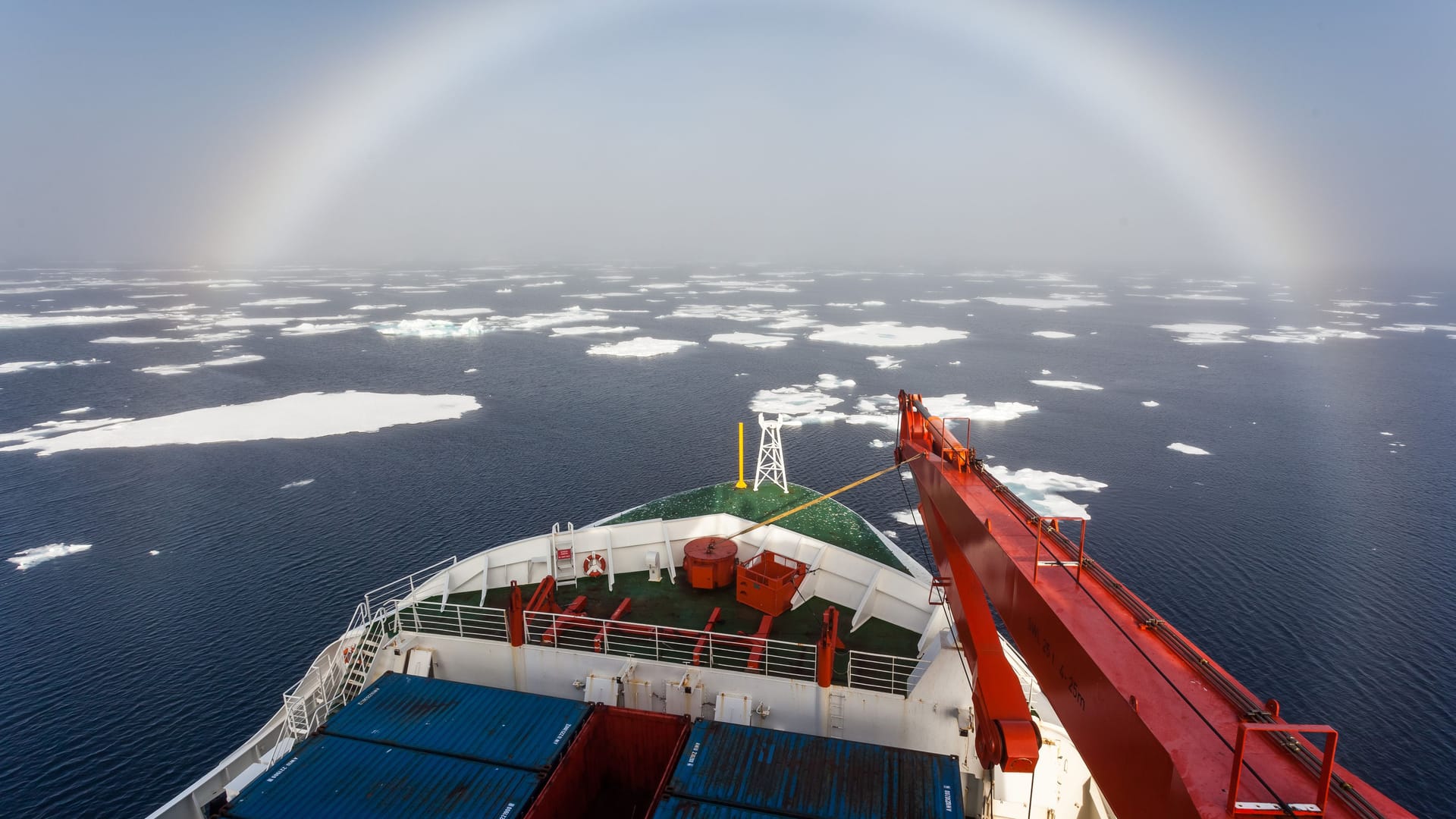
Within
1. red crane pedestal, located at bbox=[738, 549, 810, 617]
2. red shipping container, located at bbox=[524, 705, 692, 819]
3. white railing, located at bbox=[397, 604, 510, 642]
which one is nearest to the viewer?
red shipping container, located at bbox=[524, 705, 692, 819]

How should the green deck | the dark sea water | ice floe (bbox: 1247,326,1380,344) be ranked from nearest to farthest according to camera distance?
the green deck, the dark sea water, ice floe (bbox: 1247,326,1380,344)

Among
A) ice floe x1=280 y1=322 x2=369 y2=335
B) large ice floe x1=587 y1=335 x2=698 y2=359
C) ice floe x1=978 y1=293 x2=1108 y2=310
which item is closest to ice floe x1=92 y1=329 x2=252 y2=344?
ice floe x1=280 y1=322 x2=369 y2=335

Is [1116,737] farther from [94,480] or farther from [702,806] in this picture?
[94,480]

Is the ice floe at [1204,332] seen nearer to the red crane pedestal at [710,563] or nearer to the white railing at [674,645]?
the red crane pedestal at [710,563]

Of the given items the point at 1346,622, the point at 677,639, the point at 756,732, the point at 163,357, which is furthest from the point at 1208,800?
the point at 163,357

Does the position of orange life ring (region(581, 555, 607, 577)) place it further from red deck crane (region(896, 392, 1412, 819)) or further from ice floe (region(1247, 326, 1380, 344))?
ice floe (region(1247, 326, 1380, 344))

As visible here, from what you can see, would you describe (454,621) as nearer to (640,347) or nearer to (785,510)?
(785,510)
